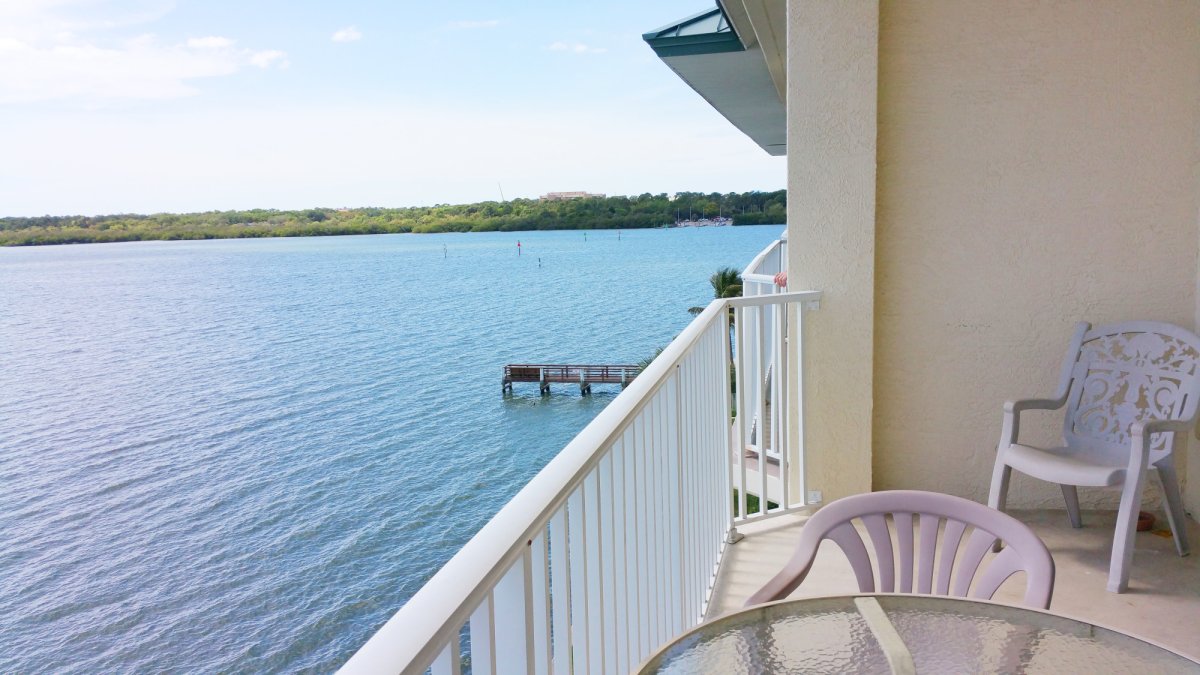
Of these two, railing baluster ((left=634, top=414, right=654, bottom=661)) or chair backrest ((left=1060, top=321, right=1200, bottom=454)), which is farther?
chair backrest ((left=1060, top=321, right=1200, bottom=454))

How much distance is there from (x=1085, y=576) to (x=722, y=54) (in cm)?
386

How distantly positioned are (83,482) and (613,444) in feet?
116

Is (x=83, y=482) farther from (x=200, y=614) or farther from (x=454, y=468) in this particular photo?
(x=454, y=468)

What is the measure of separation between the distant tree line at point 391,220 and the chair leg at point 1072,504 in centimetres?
5041

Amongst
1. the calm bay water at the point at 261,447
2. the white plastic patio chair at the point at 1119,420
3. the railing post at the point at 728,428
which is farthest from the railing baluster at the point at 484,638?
the calm bay water at the point at 261,447

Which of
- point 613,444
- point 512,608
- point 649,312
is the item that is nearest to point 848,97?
point 613,444

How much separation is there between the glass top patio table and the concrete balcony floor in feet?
4.39

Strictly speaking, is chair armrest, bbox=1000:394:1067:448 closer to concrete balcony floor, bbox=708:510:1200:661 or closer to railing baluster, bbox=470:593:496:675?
concrete balcony floor, bbox=708:510:1200:661

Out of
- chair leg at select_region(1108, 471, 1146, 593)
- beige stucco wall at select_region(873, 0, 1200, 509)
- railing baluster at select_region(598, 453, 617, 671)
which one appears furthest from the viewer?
beige stucco wall at select_region(873, 0, 1200, 509)

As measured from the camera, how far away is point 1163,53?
11.8 ft

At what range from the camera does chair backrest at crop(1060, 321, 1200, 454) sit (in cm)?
341

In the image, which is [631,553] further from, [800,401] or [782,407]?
[782,407]

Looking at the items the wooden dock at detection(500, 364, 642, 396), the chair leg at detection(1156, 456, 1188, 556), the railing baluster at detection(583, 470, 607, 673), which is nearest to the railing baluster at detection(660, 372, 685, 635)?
the railing baluster at detection(583, 470, 607, 673)

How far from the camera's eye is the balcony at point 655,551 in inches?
34.6
